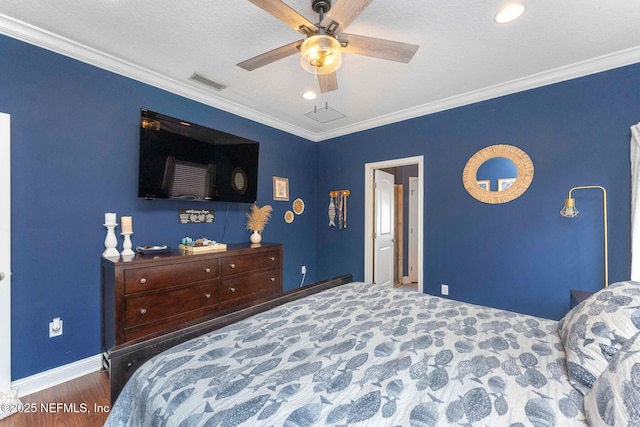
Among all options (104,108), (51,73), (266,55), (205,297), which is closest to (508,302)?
(205,297)

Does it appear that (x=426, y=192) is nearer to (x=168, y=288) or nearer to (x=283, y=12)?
(x=283, y=12)

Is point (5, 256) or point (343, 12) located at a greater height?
point (343, 12)

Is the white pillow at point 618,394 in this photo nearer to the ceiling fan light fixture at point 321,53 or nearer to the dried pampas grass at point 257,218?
the ceiling fan light fixture at point 321,53

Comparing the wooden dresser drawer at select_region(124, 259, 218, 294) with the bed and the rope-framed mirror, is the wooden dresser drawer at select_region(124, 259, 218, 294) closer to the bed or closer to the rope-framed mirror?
the bed

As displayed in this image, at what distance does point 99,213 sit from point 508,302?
13.3 feet

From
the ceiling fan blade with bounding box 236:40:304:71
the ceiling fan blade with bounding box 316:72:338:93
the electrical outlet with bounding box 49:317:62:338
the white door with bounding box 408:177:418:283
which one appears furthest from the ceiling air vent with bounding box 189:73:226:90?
the white door with bounding box 408:177:418:283

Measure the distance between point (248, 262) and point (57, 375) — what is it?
1.68 m

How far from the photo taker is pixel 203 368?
3.46 ft

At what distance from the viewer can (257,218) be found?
3494 millimetres

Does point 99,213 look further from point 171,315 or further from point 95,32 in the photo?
point 95,32

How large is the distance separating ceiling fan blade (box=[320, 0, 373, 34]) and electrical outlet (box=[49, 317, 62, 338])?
2.88 metres

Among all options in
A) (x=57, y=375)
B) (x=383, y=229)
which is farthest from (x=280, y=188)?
(x=57, y=375)

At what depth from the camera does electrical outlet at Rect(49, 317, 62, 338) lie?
2150mm

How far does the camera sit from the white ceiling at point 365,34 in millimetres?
1815
